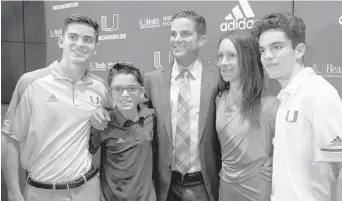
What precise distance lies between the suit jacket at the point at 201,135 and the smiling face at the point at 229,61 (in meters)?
0.20

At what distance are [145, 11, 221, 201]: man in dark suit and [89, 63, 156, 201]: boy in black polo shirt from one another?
95 millimetres

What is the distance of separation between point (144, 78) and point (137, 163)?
0.58m

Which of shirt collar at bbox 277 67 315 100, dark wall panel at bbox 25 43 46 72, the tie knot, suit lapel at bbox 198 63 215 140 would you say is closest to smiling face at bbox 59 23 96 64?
the tie knot

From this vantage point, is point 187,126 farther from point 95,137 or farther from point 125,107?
point 95,137

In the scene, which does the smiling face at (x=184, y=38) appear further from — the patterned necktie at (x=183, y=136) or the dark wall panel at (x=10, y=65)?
the dark wall panel at (x=10, y=65)

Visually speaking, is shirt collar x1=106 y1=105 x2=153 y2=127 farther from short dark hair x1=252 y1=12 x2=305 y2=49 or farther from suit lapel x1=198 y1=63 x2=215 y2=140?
short dark hair x1=252 y1=12 x2=305 y2=49

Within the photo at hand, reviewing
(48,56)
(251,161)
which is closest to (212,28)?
(251,161)

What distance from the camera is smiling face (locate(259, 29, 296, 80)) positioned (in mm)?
1696

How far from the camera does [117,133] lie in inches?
83.9

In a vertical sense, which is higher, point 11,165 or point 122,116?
point 122,116

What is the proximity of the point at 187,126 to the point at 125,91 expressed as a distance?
42 centimetres

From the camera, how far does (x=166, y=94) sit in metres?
2.25

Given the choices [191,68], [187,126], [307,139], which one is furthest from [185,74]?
[307,139]

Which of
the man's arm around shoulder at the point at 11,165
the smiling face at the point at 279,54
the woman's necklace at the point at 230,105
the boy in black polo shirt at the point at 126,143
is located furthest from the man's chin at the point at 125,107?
the smiling face at the point at 279,54
